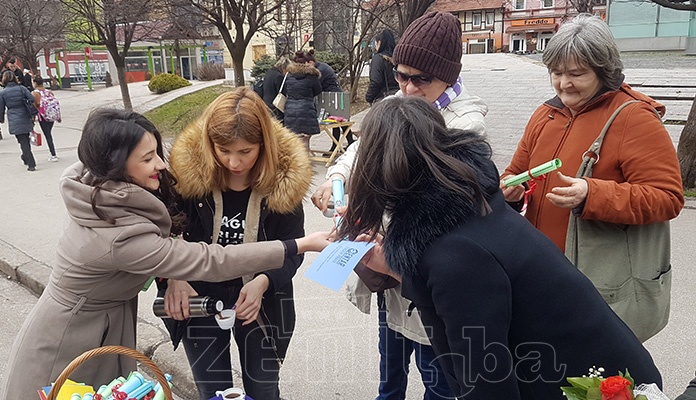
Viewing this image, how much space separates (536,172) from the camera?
184 cm

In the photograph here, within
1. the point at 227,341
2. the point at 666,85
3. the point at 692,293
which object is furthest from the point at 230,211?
the point at 666,85

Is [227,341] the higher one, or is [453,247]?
[453,247]

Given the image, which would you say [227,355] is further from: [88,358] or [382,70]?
[382,70]

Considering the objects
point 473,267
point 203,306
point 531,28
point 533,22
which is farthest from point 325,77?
point 533,22

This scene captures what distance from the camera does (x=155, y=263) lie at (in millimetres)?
1874

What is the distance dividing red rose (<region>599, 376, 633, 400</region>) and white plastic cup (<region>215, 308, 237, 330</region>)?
4.33ft

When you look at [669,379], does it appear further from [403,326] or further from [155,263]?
[155,263]

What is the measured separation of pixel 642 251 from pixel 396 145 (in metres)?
1.08

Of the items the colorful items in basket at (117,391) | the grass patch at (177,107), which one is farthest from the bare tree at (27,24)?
the colorful items in basket at (117,391)

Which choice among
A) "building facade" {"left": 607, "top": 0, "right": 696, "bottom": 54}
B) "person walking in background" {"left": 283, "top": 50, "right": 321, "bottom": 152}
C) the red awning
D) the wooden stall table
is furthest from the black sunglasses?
the red awning

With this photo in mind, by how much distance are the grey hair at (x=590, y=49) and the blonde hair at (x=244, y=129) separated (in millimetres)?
1078

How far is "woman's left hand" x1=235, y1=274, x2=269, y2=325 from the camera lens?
2.14 meters

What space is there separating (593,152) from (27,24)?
916 inches

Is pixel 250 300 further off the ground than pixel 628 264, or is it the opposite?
pixel 628 264
